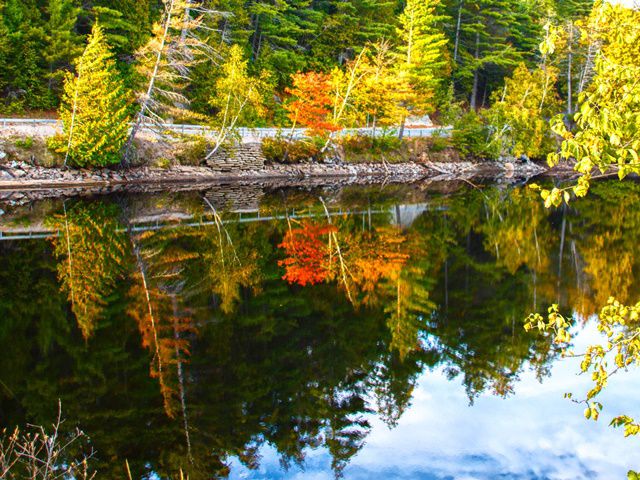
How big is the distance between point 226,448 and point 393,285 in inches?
312

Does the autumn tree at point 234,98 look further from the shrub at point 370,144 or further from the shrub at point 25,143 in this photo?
the shrub at point 25,143

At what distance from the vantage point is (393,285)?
48.7ft

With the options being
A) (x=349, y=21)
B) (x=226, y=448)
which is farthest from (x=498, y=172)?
(x=226, y=448)

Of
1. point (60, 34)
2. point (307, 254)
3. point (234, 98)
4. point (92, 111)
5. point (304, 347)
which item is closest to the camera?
point (304, 347)

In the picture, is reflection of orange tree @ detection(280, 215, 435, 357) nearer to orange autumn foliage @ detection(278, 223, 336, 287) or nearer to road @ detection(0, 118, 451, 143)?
orange autumn foliage @ detection(278, 223, 336, 287)

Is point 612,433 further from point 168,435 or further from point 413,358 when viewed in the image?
point 168,435

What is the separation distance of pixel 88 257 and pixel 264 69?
86.6 ft

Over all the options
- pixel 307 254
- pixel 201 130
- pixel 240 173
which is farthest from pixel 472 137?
pixel 307 254

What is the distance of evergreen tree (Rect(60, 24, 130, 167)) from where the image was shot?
28.3m

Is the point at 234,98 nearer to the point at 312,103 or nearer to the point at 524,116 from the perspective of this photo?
the point at 312,103

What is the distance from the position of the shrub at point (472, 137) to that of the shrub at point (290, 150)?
12514 millimetres

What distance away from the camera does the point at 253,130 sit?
37.2 metres

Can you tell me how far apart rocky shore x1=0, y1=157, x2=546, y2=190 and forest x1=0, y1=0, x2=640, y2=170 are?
3.12 feet

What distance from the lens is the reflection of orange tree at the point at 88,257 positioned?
12359 mm
